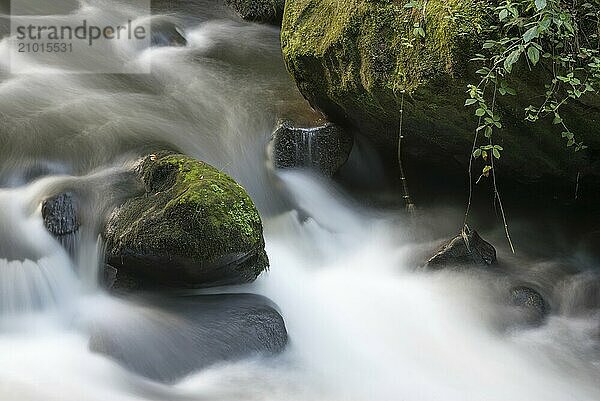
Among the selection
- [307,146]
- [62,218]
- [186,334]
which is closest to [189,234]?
[186,334]

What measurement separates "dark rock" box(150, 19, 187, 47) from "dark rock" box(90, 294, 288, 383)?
3781 mm

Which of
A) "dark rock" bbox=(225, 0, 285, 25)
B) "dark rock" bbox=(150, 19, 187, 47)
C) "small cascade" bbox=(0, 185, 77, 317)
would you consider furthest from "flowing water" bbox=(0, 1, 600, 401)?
"dark rock" bbox=(225, 0, 285, 25)

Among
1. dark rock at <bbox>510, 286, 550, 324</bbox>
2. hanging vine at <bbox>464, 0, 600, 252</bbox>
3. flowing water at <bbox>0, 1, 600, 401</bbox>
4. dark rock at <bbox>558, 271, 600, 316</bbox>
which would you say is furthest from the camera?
dark rock at <bbox>558, 271, 600, 316</bbox>

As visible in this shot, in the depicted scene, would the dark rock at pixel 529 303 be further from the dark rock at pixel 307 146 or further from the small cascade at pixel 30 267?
the small cascade at pixel 30 267

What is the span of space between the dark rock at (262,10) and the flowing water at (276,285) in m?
1.61

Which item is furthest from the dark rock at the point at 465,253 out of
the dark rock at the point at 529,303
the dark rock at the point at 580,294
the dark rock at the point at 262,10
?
the dark rock at the point at 262,10

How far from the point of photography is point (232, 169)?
18.7ft

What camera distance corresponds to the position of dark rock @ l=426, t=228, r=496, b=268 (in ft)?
16.5

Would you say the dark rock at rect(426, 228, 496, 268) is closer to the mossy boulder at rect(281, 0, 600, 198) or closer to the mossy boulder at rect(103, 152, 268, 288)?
the mossy boulder at rect(281, 0, 600, 198)

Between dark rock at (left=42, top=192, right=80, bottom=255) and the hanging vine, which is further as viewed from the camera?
dark rock at (left=42, top=192, right=80, bottom=255)

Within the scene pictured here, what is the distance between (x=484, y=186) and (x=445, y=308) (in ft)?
4.36

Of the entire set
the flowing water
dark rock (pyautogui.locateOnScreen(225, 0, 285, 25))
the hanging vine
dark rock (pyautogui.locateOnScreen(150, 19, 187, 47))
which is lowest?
the flowing water

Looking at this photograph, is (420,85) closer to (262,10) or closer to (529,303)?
(529,303)

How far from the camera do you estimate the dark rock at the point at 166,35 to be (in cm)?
758
